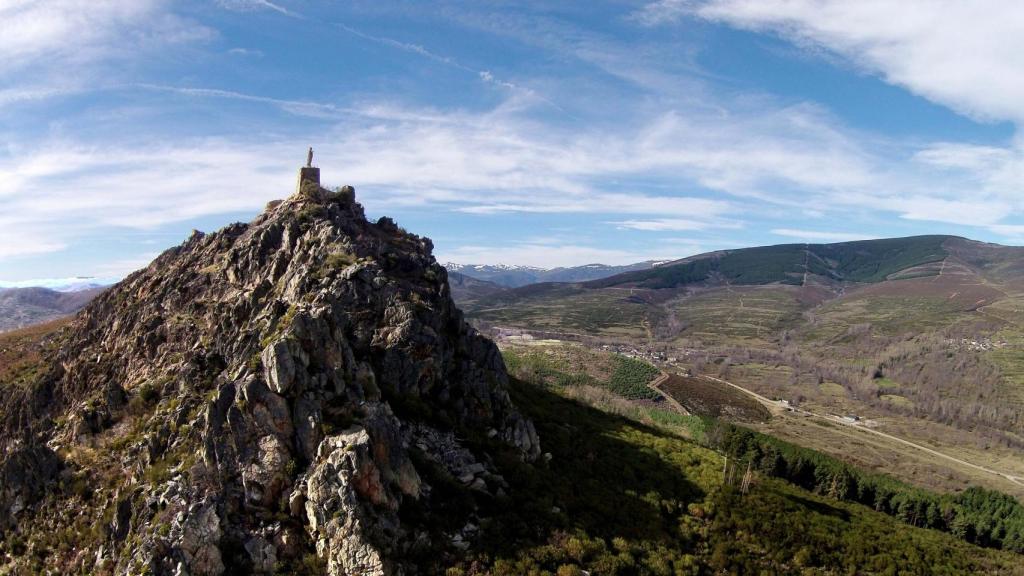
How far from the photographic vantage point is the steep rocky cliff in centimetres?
2495

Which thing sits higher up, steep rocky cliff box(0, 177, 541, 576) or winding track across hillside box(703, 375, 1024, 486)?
steep rocky cliff box(0, 177, 541, 576)

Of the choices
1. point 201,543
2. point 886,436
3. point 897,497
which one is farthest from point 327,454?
point 886,436

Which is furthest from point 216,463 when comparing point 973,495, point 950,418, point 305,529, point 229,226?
point 950,418

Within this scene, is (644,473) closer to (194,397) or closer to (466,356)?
(466,356)

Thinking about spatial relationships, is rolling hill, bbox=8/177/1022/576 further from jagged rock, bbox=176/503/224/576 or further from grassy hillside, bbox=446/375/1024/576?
grassy hillside, bbox=446/375/1024/576

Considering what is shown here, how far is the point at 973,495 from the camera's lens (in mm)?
81250

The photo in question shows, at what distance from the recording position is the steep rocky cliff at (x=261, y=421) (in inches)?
982

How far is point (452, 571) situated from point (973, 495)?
312 feet

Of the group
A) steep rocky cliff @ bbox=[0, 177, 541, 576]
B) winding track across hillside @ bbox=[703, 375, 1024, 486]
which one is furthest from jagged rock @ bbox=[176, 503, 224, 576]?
winding track across hillside @ bbox=[703, 375, 1024, 486]

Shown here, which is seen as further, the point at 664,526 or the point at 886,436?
the point at 886,436

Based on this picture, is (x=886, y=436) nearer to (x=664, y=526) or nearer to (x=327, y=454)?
(x=664, y=526)

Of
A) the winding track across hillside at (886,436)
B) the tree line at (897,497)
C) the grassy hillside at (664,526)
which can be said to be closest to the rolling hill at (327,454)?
the grassy hillside at (664,526)

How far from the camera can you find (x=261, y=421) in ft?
90.3

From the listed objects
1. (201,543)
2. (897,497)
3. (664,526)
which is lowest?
(897,497)
